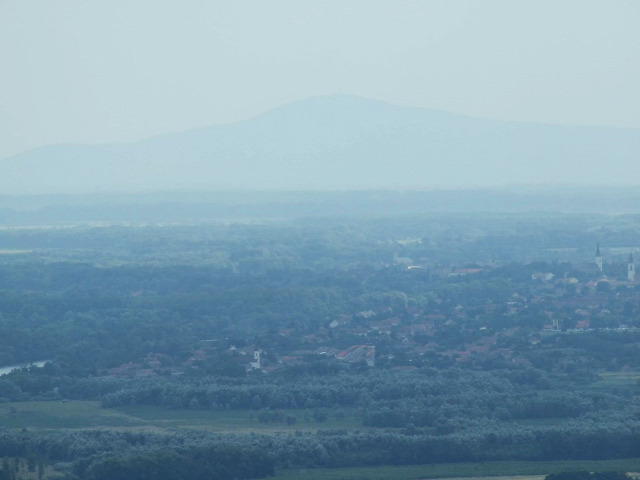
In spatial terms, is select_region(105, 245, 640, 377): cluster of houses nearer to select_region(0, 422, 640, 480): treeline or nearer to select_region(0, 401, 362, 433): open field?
select_region(0, 401, 362, 433): open field

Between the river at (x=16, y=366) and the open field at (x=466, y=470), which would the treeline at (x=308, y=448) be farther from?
the river at (x=16, y=366)

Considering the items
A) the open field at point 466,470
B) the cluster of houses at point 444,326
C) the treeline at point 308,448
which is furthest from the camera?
the cluster of houses at point 444,326

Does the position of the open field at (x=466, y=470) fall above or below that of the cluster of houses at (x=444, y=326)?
below

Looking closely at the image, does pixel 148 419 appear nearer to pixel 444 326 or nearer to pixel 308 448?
pixel 308 448

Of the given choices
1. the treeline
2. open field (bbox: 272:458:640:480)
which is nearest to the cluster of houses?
the treeline

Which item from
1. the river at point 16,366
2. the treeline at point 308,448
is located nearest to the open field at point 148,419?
the treeline at point 308,448
